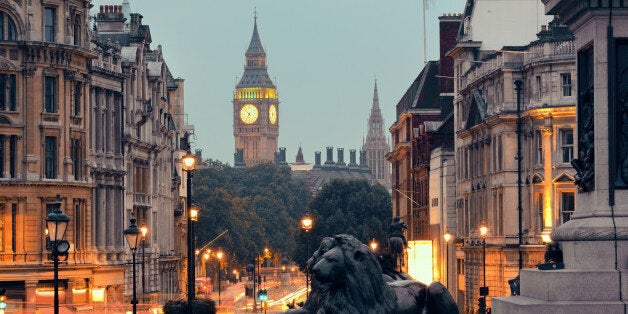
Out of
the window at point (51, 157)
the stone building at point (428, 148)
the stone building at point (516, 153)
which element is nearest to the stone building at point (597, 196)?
the stone building at point (516, 153)

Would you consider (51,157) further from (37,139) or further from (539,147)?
(539,147)

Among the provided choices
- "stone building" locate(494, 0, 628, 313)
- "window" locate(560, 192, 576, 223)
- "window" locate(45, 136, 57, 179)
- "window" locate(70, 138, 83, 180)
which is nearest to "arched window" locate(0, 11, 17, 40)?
"window" locate(45, 136, 57, 179)

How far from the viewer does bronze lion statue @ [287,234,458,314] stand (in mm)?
25328

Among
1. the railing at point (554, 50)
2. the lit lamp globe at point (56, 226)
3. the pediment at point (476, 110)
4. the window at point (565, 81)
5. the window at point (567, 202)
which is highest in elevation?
the railing at point (554, 50)

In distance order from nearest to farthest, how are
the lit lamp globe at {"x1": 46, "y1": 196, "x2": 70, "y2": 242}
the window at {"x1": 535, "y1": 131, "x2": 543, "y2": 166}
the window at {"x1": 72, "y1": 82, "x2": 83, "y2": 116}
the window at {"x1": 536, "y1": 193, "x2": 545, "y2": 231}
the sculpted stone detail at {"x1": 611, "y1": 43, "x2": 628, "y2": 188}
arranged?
the sculpted stone detail at {"x1": 611, "y1": 43, "x2": 628, "y2": 188} → the lit lamp globe at {"x1": 46, "y1": 196, "x2": 70, "y2": 242} → the window at {"x1": 72, "y1": 82, "x2": 83, "y2": 116} → the window at {"x1": 536, "y1": 193, "x2": 545, "y2": 231} → the window at {"x1": 535, "y1": 131, "x2": 543, "y2": 166}

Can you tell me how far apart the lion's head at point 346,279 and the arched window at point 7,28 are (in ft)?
209

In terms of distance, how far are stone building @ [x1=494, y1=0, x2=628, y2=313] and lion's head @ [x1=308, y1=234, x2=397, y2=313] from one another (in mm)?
6315

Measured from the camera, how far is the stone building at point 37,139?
87.6 m

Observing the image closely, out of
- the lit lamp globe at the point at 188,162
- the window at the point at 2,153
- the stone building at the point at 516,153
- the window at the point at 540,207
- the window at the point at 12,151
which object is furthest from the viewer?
the window at the point at 540,207

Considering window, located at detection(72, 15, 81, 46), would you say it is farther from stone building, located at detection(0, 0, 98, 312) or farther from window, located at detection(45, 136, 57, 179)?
window, located at detection(45, 136, 57, 179)

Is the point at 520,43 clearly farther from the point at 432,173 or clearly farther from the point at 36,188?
the point at 36,188

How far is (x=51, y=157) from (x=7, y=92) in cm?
383

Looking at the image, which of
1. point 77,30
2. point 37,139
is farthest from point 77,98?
point 37,139

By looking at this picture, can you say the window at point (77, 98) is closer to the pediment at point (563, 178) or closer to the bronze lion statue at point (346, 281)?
the pediment at point (563, 178)
